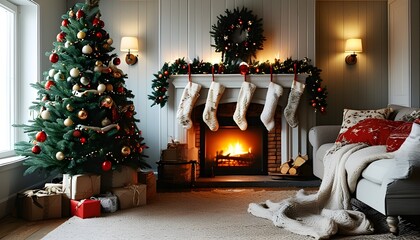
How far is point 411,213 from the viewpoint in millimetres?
2805

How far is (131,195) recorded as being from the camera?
13.1 feet

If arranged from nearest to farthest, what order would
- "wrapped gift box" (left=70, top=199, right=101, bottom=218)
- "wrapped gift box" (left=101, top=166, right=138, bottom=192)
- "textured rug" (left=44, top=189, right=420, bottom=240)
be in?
"textured rug" (left=44, top=189, right=420, bottom=240), "wrapped gift box" (left=70, top=199, right=101, bottom=218), "wrapped gift box" (left=101, top=166, right=138, bottom=192)

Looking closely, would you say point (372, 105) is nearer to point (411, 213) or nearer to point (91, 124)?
point (411, 213)

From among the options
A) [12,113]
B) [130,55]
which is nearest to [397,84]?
[130,55]

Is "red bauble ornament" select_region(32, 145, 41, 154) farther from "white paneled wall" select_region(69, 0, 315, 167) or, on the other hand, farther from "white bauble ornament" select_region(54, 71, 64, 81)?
"white paneled wall" select_region(69, 0, 315, 167)

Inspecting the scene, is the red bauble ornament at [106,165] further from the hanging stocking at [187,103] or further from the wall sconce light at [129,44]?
the wall sconce light at [129,44]

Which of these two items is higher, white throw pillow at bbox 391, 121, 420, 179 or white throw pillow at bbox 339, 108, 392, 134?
white throw pillow at bbox 339, 108, 392, 134

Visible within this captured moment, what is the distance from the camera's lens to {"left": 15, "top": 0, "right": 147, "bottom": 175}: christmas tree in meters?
3.73

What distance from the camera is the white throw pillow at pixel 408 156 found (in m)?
2.68

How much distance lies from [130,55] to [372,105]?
10.7 feet

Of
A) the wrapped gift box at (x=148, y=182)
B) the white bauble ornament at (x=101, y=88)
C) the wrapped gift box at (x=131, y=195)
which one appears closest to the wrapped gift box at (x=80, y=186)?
the wrapped gift box at (x=131, y=195)

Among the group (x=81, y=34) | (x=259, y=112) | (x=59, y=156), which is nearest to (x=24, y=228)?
(x=59, y=156)

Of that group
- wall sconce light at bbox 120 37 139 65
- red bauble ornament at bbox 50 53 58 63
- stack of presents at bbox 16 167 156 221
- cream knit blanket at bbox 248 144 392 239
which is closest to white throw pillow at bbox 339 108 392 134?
cream knit blanket at bbox 248 144 392 239

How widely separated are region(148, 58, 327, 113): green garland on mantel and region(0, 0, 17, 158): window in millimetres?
1534
